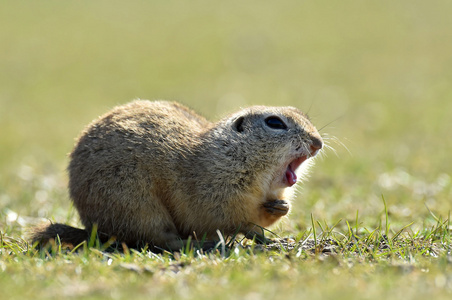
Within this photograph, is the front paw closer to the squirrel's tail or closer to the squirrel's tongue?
the squirrel's tongue

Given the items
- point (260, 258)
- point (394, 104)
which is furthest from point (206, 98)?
point (260, 258)

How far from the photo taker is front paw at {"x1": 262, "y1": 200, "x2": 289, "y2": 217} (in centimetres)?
641

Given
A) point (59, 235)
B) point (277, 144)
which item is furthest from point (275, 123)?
point (59, 235)

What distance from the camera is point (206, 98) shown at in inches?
763

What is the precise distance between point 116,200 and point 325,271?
2396 millimetres

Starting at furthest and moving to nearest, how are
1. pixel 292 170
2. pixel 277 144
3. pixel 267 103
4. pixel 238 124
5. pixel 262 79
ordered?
pixel 262 79
pixel 267 103
pixel 238 124
pixel 292 170
pixel 277 144

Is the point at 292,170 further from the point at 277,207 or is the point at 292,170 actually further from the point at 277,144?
the point at 277,207

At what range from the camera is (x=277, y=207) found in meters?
6.41

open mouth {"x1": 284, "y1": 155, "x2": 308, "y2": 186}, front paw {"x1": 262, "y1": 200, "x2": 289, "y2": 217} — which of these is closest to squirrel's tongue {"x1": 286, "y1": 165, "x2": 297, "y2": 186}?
open mouth {"x1": 284, "y1": 155, "x2": 308, "y2": 186}

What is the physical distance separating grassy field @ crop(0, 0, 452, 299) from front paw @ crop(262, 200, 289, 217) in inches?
11.2

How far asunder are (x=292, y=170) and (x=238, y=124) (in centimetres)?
77

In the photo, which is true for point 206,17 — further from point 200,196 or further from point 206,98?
point 200,196

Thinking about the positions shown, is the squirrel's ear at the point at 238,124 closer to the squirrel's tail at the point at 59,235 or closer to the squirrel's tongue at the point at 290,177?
the squirrel's tongue at the point at 290,177

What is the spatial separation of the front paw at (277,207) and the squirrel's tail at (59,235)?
1.87 meters
